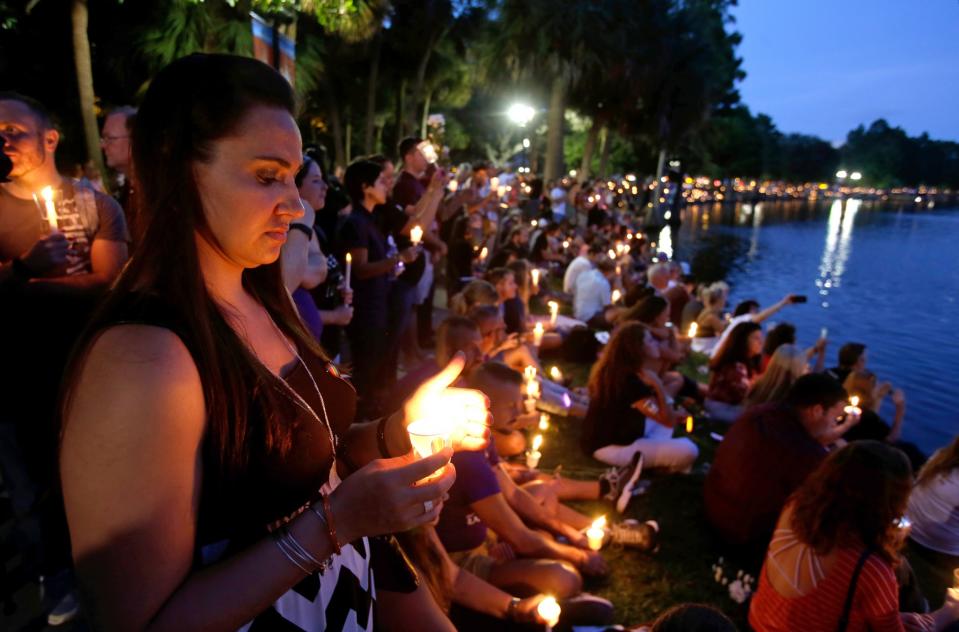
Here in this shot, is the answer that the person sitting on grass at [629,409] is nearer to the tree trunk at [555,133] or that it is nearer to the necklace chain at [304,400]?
the necklace chain at [304,400]

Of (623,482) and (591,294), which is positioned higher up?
(591,294)

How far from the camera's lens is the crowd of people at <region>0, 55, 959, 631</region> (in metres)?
1.00

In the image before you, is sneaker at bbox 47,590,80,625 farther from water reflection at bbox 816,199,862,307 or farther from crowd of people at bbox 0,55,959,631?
water reflection at bbox 816,199,862,307

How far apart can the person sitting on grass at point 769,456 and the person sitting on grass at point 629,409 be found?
989 mm

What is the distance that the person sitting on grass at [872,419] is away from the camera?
18.7ft

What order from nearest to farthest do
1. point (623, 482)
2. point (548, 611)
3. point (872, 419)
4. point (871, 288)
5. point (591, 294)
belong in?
1. point (548, 611)
2. point (623, 482)
3. point (872, 419)
4. point (591, 294)
5. point (871, 288)

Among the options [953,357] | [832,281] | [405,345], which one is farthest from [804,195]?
[405,345]

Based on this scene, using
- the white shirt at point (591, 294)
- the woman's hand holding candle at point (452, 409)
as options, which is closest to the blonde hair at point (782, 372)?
the white shirt at point (591, 294)

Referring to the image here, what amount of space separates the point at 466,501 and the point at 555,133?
23484 millimetres

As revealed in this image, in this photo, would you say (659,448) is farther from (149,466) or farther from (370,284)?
(149,466)

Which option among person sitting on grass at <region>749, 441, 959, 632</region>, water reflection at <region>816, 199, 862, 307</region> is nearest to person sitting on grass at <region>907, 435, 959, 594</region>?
person sitting on grass at <region>749, 441, 959, 632</region>

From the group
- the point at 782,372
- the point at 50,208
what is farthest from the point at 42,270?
the point at 782,372

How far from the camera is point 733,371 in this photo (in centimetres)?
693

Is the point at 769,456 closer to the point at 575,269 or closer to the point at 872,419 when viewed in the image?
the point at 872,419
